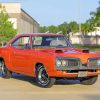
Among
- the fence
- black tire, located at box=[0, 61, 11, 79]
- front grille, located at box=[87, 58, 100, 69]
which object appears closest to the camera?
front grille, located at box=[87, 58, 100, 69]

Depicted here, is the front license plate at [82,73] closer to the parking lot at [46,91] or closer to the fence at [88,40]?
the parking lot at [46,91]

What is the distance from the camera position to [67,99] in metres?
9.88

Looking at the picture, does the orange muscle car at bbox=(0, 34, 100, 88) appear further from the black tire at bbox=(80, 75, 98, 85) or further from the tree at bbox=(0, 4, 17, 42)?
the tree at bbox=(0, 4, 17, 42)

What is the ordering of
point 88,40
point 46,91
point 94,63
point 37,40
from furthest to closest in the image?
point 88,40
point 37,40
point 94,63
point 46,91

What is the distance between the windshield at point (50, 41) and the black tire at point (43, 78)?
1267 mm

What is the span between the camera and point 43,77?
1207cm

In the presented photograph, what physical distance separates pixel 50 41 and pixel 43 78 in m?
1.82

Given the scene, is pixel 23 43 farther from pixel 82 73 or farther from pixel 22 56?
pixel 82 73

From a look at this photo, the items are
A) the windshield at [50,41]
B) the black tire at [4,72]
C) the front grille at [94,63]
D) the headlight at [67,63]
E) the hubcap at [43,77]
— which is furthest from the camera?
the black tire at [4,72]

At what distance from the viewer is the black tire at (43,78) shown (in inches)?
463

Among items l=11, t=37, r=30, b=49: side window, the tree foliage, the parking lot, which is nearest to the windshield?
l=11, t=37, r=30, b=49: side window

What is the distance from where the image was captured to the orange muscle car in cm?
1147

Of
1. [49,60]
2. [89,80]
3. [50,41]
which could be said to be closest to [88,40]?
[50,41]

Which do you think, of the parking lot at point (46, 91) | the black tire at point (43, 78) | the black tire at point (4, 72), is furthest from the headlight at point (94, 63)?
the black tire at point (4, 72)
